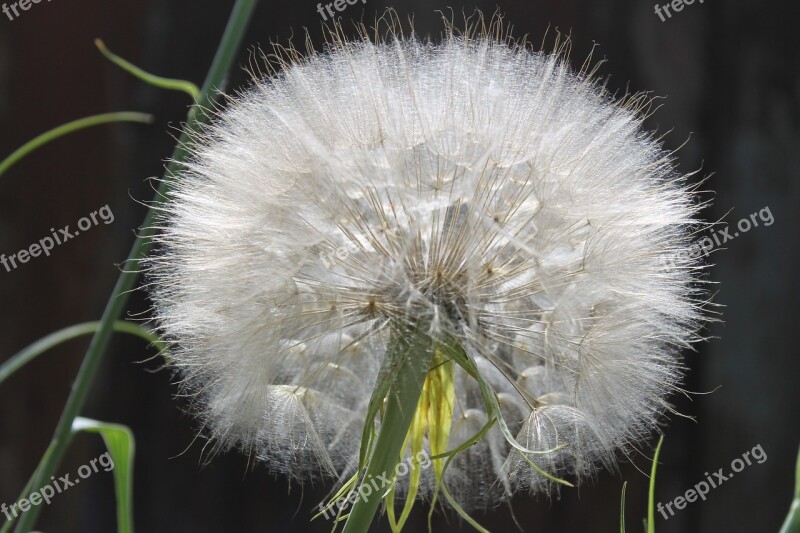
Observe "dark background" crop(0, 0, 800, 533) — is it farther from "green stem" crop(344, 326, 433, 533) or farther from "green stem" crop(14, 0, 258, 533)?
"green stem" crop(344, 326, 433, 533)

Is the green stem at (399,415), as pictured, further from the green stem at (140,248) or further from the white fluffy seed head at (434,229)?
the green stem at (140,248)

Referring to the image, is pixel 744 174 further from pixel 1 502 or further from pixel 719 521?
pixel 1 502

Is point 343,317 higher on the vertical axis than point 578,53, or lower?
lower

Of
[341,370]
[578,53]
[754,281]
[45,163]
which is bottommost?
[754,281]

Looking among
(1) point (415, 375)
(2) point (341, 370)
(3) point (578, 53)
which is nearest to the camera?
(1) point (415, 375)

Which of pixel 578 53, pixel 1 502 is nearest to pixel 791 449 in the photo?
pixel 578 53

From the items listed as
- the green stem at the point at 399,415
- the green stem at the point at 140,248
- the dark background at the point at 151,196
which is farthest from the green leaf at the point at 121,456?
the dark background at the point at 151,196

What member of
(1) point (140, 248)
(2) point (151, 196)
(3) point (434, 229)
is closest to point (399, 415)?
(3) point (434, 229)

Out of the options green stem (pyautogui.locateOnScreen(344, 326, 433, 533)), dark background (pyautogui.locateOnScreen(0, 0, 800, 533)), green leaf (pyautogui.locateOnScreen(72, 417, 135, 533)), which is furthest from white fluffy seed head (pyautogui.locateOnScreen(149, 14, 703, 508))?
dark background (pyautogui.locateOnScreen(0, 0, 800, 533))
